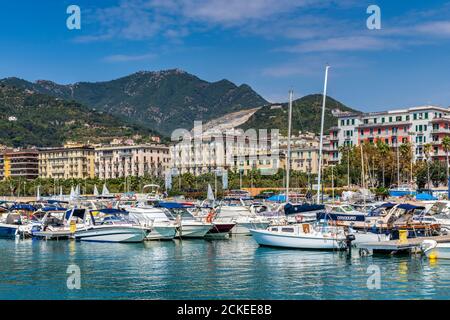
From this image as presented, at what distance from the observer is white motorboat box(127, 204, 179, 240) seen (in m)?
55.1

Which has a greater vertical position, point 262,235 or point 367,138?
point 367,138

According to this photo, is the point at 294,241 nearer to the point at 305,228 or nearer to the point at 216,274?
the point at 305,228

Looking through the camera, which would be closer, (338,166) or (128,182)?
(338,166)

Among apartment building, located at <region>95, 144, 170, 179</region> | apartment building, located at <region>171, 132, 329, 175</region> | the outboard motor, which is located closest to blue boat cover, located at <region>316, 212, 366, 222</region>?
the outboard motor

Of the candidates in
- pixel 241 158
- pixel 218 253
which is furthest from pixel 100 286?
pixel 241 158

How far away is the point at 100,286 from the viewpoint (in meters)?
31.8

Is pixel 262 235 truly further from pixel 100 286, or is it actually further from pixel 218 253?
pixel 100 286

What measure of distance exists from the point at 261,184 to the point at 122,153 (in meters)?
71.4

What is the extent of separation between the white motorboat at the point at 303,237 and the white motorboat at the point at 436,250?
6.35 meters

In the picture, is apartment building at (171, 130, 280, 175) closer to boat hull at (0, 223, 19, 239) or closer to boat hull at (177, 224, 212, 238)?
boat hull at (0, 223, 19, 239)

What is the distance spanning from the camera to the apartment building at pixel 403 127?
13138 cm

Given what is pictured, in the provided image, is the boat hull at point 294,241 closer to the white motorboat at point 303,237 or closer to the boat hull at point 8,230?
the white motorboat at point 303,237

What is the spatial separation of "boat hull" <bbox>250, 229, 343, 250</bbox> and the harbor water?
1.88ft

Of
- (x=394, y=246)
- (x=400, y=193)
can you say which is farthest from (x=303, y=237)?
(x=400, y=193)
